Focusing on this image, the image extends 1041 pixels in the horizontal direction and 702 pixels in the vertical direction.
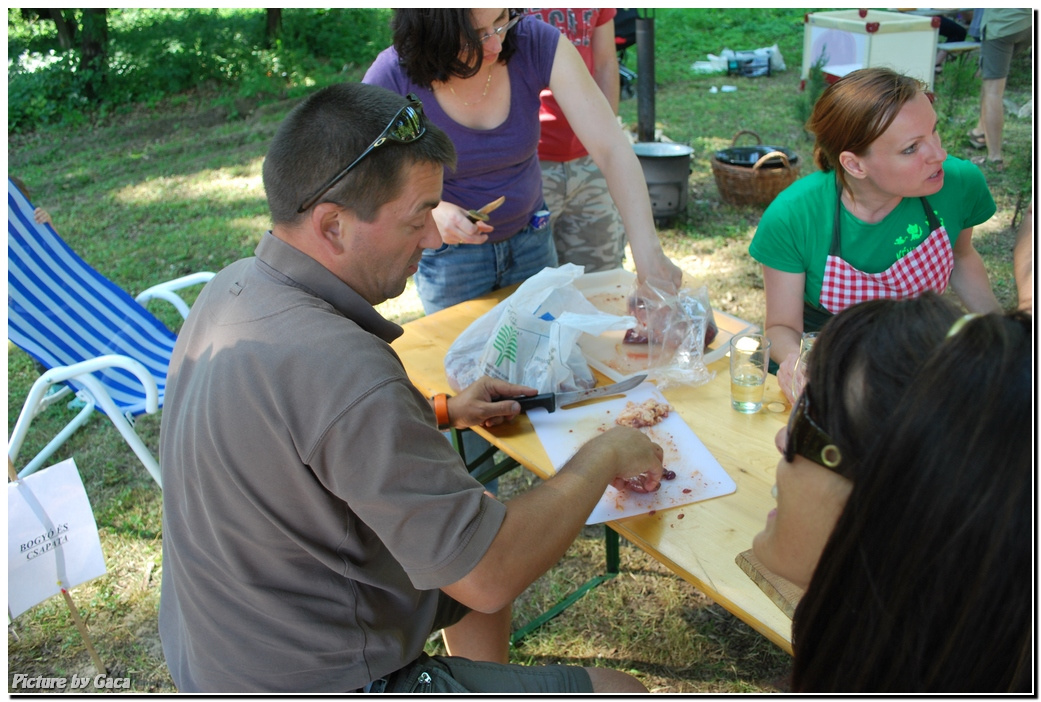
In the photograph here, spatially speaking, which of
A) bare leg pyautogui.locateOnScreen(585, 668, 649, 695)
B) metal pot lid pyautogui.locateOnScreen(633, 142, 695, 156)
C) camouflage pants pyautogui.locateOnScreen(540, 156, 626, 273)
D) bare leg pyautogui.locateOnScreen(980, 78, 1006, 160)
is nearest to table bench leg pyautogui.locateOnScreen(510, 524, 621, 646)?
bare leg pyautogui.locateOnScreen(585, 668, 649, 695)

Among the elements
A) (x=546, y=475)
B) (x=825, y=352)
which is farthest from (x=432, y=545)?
(x=825, y=352)

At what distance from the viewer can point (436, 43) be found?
2.36 meters

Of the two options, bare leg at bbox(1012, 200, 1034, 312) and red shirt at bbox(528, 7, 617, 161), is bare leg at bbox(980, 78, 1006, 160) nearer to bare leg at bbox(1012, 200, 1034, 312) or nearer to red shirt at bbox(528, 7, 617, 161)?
red shirt at bbox(528, 7, 617, 161)

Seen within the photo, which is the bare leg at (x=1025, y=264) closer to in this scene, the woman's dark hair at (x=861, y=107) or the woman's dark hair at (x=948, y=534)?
the woman's dark hair at (x=861, y=107)

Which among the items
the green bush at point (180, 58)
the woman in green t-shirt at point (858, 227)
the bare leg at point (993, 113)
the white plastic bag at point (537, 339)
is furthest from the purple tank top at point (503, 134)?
the green bush at point (180, 58)

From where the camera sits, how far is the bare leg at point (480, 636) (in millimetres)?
2088

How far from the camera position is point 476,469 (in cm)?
274

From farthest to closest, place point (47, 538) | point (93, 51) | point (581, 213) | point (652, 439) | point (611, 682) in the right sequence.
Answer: point (93, 51) < point (581, 213) < point (47, 538) < point (652, 439) < point (611, 682)

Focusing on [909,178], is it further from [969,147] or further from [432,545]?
[969,147]

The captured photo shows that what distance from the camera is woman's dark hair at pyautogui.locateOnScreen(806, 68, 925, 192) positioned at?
2141 mm

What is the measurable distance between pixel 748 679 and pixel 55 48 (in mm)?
11322

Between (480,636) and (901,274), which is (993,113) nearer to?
(901,274)

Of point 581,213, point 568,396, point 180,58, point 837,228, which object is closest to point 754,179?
point 581,213

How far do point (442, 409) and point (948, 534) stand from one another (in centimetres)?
130
